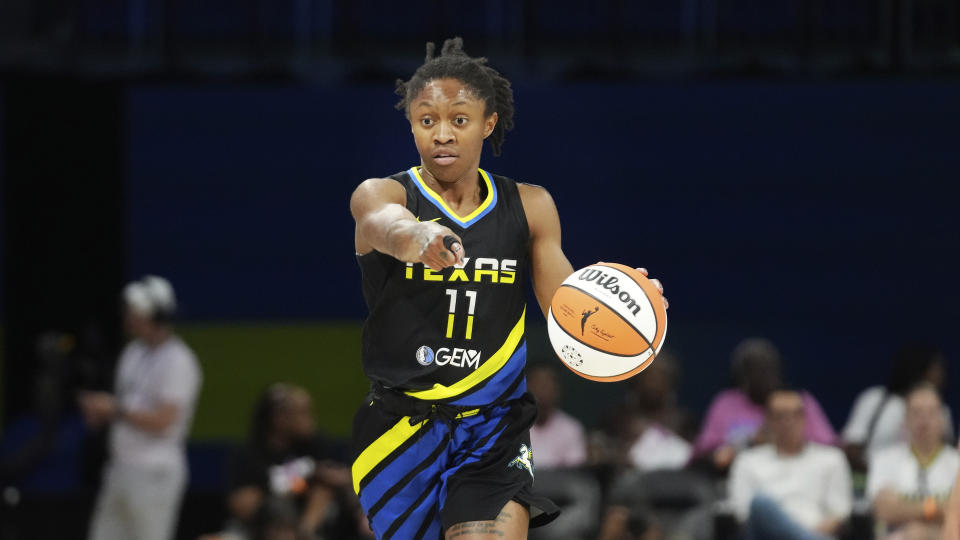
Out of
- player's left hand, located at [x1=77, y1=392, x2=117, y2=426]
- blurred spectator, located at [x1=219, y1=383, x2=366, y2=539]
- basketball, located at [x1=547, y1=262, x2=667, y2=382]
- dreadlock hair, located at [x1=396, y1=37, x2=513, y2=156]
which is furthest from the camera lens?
player's left hand, located at [x1=77, y1=392, x2=117, y2=426]

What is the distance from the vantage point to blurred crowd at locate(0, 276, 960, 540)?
7.81 meters

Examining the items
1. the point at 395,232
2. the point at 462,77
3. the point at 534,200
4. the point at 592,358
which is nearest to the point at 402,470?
the point at 592,358

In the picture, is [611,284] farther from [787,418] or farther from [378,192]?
[787,418]

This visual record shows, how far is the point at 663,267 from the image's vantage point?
34.8 ft

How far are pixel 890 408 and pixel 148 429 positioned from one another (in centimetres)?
456

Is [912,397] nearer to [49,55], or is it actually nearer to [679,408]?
[679,408]

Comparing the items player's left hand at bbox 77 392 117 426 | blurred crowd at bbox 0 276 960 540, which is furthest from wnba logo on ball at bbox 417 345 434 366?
player's left hand at bbox 77 392 117 426

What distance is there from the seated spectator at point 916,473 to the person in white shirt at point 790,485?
0.83ft

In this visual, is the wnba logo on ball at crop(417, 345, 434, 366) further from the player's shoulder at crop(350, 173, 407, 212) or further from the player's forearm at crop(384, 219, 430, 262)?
the player's shoulder at crop(350, 173, 407, 212)

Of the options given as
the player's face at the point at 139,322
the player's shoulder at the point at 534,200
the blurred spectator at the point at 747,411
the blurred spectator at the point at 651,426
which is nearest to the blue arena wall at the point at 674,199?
the blurred spectator at the point at 651,426

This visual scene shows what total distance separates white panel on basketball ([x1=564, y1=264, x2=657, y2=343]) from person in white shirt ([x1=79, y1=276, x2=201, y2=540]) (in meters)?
4.84

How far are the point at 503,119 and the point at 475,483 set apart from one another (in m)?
1.27

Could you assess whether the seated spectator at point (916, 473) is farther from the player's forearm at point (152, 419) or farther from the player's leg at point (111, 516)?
the player's leg at point (111, 516)

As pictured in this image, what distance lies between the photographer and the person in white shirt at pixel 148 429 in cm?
859
